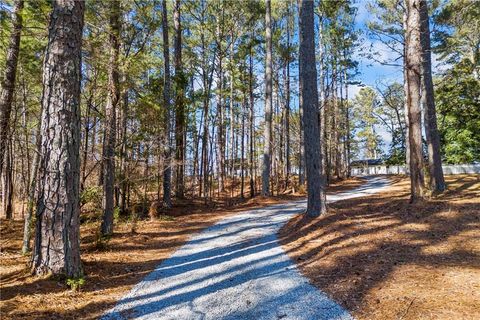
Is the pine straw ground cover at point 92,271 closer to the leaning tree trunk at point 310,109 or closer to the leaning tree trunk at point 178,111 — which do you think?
the leaning tree trunk at point 310,109

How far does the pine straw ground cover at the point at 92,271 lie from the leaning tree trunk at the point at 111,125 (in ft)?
2.09

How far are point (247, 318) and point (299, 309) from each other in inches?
22.7

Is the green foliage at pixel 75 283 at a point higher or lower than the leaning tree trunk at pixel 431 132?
lower

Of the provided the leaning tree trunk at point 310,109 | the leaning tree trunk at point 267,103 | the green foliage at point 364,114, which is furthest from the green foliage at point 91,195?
the green foliage at point 364,114

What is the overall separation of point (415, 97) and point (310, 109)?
101 inches

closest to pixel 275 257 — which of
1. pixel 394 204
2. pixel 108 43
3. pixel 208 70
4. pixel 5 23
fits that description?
pixel 394 204

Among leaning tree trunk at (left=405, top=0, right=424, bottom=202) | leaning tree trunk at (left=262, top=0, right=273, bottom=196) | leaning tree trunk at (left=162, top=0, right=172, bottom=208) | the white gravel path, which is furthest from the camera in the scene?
leaning tree trunk at (left=262, top=0, right=273, bottom=196)

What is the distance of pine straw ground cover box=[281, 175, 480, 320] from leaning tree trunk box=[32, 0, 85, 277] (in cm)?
336

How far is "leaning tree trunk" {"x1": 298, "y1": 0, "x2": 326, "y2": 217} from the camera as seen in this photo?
7672mm

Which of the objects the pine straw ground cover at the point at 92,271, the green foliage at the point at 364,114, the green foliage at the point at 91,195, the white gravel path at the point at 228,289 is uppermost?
the green foliage at the point at 364,114

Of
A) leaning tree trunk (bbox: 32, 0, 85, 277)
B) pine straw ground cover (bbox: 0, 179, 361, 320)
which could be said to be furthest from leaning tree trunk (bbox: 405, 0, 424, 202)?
leaning tree trunk (bbox: 32, 0, 85, 277)

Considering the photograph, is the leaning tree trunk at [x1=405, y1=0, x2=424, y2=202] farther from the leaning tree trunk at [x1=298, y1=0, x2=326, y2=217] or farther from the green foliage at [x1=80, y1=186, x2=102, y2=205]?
the green foliage at [x1=80, y1=186, x2=102, y2=205]

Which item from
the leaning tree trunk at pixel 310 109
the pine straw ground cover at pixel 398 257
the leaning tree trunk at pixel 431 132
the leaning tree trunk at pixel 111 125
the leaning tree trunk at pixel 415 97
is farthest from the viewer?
the leaning tree trunk at pixel 431 132

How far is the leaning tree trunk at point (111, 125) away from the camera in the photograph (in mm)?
6836
